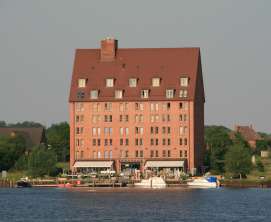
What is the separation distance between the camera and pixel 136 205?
15000 cm

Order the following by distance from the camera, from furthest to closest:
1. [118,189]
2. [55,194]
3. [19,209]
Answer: [118,189]
[55,194]
[19,209]

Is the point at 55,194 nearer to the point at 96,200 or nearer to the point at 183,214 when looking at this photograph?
the point at 96,200

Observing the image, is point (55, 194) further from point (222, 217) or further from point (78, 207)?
point (222, 217)

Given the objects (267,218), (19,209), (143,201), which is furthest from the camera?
(143,201)

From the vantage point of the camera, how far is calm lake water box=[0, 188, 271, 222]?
131250 mm

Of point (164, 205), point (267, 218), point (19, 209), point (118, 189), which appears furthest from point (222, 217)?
point (118, 189)

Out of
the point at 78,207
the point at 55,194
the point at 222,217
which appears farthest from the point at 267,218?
the point at 55,194

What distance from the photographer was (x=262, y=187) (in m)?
200

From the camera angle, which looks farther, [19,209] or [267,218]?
[19,209]

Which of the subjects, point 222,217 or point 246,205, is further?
point 246,205

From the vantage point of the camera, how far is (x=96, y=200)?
163125 millimetres

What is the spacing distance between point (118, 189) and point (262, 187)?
25.6m

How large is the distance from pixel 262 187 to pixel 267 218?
7038 centimetres

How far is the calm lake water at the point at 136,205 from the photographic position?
131250 millimetres
